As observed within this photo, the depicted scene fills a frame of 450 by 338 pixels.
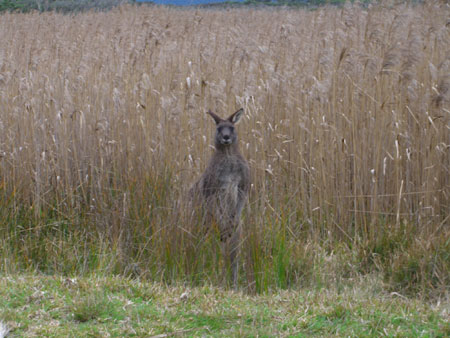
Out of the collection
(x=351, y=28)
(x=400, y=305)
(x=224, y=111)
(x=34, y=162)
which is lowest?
(x=400, y=305)

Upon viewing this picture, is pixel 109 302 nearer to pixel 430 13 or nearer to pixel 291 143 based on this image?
pixel 291 143

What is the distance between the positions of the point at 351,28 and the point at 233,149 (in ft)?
11.2

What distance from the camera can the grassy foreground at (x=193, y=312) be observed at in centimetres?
366

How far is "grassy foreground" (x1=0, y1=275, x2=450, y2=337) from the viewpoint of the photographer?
3.66 m

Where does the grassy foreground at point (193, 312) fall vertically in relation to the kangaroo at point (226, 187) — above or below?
below

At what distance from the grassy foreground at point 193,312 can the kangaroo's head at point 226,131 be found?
139cm

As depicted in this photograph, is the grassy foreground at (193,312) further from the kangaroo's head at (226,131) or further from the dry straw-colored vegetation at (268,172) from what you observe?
the kangaroo's head at (226,131)

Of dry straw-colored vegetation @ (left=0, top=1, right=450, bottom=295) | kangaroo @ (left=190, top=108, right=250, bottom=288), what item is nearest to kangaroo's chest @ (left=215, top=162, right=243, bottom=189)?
kangaroo @ (left=190, top=108, right=250, bottom=288)

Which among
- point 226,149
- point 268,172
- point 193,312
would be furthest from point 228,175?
point 193,312

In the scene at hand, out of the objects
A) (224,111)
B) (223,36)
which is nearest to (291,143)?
(224,111)

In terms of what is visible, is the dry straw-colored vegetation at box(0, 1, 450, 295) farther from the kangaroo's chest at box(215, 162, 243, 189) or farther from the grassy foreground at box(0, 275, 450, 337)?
the grassy foreground at box(0, 275, 450, 337)

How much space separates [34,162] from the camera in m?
6.38

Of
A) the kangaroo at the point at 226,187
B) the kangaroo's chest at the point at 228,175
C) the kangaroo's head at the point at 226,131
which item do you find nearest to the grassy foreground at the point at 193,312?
the kangaroo at the point at 226,187

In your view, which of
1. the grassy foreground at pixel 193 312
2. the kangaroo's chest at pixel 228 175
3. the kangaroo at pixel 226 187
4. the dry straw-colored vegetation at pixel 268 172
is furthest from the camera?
the kangaroo's chest at pixel 228 175
